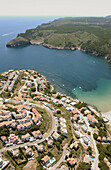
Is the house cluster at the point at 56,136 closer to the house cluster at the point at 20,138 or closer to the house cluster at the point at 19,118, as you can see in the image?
the house cluster at the point at 20,138

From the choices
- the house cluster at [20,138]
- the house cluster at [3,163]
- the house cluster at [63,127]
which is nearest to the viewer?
the house cluster at [3,163]

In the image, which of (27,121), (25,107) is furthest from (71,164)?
(25,107)

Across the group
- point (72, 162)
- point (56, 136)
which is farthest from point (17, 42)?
point (72, 162)

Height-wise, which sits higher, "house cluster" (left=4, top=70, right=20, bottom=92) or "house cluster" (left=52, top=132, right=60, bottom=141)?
"house cluster" (left=4, top=70, right=20, bottom=92)

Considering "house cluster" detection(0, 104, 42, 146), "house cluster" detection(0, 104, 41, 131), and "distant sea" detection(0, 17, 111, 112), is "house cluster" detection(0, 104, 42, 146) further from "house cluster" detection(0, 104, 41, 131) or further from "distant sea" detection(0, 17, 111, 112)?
"distant sea" detection(0, 17, 111, 112)

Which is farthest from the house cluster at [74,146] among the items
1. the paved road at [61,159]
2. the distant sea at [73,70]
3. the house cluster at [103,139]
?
the distant sea at [73,70]

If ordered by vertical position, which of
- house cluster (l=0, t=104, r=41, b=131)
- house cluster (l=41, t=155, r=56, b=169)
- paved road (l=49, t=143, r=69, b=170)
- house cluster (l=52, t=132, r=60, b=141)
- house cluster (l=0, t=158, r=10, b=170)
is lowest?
paved road (l=49, t=143, r=69, b=170)

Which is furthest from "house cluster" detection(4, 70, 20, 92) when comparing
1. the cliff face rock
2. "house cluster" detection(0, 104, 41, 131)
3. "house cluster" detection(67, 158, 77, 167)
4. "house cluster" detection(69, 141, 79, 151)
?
the cliff face rock
